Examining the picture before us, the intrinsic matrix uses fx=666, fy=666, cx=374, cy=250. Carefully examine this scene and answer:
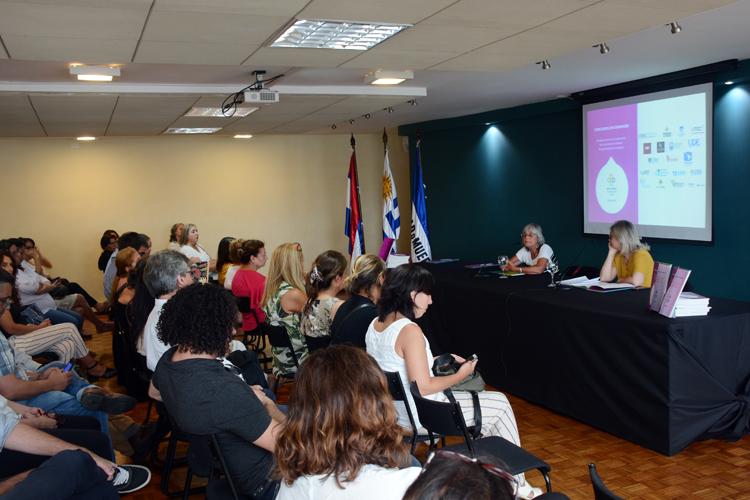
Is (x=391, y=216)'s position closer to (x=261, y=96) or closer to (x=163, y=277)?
(x=261, y=96)

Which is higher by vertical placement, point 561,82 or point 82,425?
point 561,82

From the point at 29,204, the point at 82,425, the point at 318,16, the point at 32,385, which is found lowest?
the point at 82,425

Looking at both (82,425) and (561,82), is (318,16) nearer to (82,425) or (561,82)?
(82,425)

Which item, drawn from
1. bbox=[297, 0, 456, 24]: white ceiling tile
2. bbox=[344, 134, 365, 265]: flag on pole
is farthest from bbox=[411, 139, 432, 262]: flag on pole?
bbox=[297, 0, 456, 24]: white ceiling tile

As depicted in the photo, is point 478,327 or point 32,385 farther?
point 478,327

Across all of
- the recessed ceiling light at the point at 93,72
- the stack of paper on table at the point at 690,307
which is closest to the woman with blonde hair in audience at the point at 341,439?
the stack of paper on table at the point at 690,307

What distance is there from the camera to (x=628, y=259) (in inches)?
201

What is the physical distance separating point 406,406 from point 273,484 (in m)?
0.83

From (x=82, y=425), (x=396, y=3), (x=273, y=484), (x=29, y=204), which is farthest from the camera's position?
(x=29, y=204)

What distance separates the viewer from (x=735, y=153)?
19.5ft

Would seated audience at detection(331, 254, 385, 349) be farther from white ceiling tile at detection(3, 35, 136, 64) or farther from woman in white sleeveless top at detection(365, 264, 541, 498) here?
white ceiling tile at detection(3, 35, 136, 64)

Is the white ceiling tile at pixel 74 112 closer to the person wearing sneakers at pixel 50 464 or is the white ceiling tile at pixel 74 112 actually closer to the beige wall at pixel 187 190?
the beige wall at pixel 187 190

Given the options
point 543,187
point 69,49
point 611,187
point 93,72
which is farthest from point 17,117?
point 611,187

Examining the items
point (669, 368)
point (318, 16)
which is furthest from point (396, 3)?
point (669, 368)
